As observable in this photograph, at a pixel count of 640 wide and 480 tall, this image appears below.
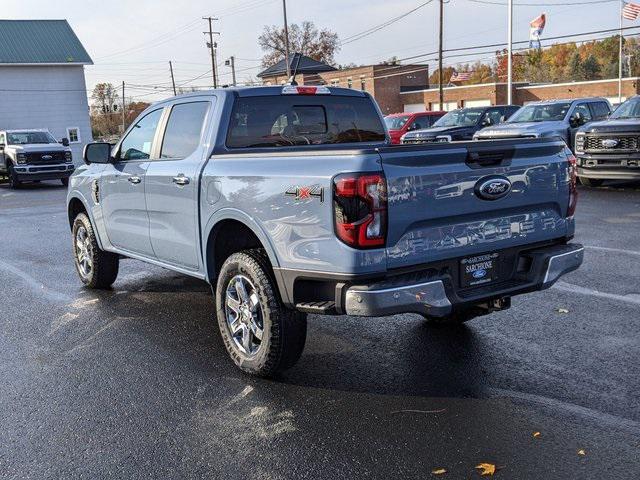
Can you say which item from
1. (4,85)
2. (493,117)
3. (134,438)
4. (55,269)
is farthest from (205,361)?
(4,85)

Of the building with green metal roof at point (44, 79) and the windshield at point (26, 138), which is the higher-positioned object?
the building with green metal roof at point (44, 79)

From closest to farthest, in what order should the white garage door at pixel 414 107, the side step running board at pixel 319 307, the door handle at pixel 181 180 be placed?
the side step running board at pixel 319 307 < the door handle at pixel 181 180 < the white garage door at pixel 414 107

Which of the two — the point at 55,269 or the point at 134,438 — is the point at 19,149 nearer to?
the point at 55,269

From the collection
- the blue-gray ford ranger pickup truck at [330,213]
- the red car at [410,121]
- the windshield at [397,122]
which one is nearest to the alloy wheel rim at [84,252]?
the blue-gray ford ranger pickup truck at [330,213]

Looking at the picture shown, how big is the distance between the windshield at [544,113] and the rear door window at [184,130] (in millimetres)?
13522

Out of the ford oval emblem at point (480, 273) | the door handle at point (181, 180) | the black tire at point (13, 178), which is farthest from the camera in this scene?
the black tire at point (13, 178)

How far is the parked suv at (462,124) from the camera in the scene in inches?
795

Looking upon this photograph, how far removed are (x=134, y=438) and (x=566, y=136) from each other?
15.0m

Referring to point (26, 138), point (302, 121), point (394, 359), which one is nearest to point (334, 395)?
point (394, 359)

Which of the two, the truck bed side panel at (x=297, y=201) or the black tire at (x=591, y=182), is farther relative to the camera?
the black tire at (x=591, y=182)

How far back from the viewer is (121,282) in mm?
7973

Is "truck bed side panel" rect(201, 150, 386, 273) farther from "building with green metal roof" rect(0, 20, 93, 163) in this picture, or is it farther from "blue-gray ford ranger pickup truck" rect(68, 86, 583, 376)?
"building with green metal roof" rect(0, 20, 93, 163)

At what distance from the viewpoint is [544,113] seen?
57.9ft

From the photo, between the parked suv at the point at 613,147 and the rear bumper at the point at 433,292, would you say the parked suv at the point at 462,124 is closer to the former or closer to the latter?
the parked suv at the point at 613,147
